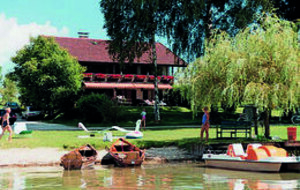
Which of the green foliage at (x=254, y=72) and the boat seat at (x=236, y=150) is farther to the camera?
the green foliage at (x=254, y=72)

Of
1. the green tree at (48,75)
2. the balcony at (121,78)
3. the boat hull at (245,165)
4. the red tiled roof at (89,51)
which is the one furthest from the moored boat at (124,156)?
the red tiled roof at (89,51)

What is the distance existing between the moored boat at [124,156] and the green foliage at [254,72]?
12.6 feet

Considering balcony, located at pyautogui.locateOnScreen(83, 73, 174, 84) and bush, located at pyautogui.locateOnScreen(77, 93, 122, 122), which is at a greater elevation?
balcony, located at pyautogui.locateOnScreen(83, 73, 174, 84)

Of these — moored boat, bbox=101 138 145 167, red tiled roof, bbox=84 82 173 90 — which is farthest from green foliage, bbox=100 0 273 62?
→ moored boat, bbox=101 138 145 167

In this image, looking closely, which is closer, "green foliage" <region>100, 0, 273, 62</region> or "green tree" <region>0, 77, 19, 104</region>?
"green foliage" <region>100, 0, 273, 62</region>

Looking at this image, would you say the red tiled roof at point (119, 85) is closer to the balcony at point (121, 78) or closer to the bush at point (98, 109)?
the balcony at point (121, 78)

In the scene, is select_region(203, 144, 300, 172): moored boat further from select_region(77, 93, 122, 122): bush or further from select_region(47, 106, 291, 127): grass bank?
select_region(77, 93, 122, 122): bush

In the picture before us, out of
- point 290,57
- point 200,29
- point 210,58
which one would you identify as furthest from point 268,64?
point 200,29

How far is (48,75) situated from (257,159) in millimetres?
29147

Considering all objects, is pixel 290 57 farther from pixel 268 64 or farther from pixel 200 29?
pixel 200 29

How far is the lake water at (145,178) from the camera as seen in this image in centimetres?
1415

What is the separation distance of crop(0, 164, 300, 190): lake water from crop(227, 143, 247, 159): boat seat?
0.86m

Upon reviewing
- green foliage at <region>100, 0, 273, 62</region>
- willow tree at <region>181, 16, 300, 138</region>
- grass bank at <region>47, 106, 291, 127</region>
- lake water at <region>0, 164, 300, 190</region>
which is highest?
green foliage at <region>100, 0, 273, 62</region>

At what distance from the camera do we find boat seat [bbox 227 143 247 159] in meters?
18.2
